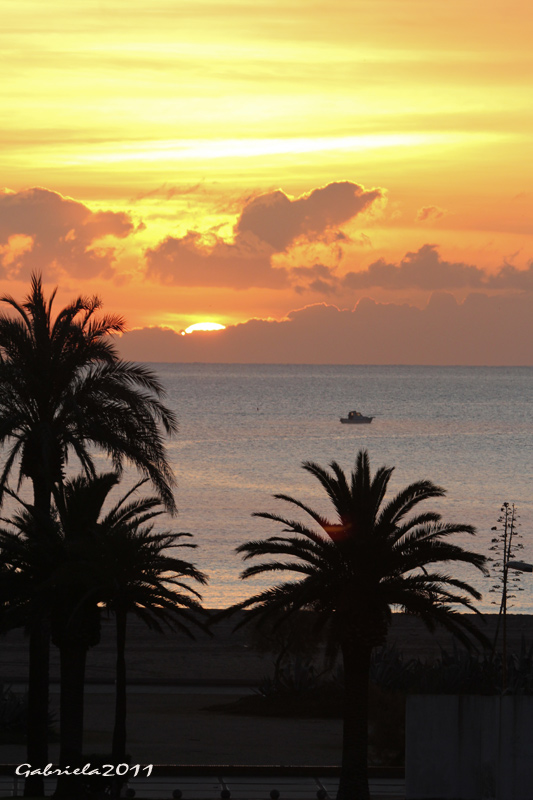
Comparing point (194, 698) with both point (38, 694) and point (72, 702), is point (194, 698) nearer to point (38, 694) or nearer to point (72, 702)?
point (38, 694)

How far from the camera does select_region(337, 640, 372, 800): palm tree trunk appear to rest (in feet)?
68.6

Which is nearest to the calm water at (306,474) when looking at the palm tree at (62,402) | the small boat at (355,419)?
the small boat at (355,419)

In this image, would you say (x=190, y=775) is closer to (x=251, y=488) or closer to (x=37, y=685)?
(x=37, y=685)

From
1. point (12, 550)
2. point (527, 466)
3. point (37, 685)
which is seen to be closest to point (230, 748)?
point (37, 685)

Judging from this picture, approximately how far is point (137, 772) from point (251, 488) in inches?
3271

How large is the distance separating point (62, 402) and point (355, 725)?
928cm

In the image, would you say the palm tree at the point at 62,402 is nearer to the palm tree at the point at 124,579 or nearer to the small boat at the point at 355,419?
the palm tree at the point at 124,579

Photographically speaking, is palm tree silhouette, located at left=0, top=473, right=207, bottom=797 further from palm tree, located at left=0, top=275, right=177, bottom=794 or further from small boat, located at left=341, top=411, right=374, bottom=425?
small boat, located at left=341, top=411, right=374, bottom=425

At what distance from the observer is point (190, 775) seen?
890 inches

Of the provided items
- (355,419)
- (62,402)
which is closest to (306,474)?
(355,419)

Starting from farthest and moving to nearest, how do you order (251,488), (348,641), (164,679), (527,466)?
(527,466)
(251,488)
(164,679)
(348,641)

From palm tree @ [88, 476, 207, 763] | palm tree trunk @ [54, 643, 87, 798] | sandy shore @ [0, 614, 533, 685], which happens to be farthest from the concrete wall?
sandy shore @ [0, 614, 533, 685]

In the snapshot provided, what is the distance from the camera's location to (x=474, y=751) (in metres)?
20.0

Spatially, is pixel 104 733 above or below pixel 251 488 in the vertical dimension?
below
